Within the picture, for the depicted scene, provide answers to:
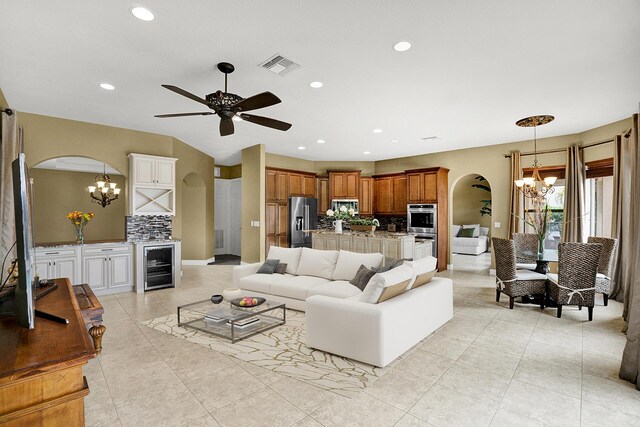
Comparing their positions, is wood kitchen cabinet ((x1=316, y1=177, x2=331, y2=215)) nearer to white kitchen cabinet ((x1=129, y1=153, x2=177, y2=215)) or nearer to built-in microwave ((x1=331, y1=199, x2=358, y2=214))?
built-in microwave ((x1=331, y1=199, x2=358, y2=214))

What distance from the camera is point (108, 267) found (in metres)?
5.76

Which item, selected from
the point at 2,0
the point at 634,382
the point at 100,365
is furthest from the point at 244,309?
the point at 634,382

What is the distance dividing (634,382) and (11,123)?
7235 millimetres

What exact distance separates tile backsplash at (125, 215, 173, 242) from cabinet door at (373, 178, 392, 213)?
551cm

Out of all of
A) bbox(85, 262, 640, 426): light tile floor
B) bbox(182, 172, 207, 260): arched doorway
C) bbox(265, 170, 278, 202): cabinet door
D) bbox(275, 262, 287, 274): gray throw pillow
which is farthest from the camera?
bbox(182, 172, 207, 260): arched doorway

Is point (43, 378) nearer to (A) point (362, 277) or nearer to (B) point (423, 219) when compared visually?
(A) point (362, 277)

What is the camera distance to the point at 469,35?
9.58ft

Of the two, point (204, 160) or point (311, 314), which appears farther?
point (204, 160)

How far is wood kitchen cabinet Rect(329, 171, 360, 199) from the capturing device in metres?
9.48

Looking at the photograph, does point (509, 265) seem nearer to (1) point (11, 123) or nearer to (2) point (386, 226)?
(2) point (386, 226)

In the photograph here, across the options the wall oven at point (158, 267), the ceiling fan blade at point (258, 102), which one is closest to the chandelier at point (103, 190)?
the wall oven at point (158, 267)

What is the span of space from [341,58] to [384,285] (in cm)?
235

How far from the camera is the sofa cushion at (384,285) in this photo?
126 inches

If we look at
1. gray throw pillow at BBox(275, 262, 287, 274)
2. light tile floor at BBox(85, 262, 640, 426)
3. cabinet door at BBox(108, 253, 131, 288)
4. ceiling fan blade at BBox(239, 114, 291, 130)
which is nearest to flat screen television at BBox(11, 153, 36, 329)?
light tile floor at BBox(85, 262, 640, 426)
